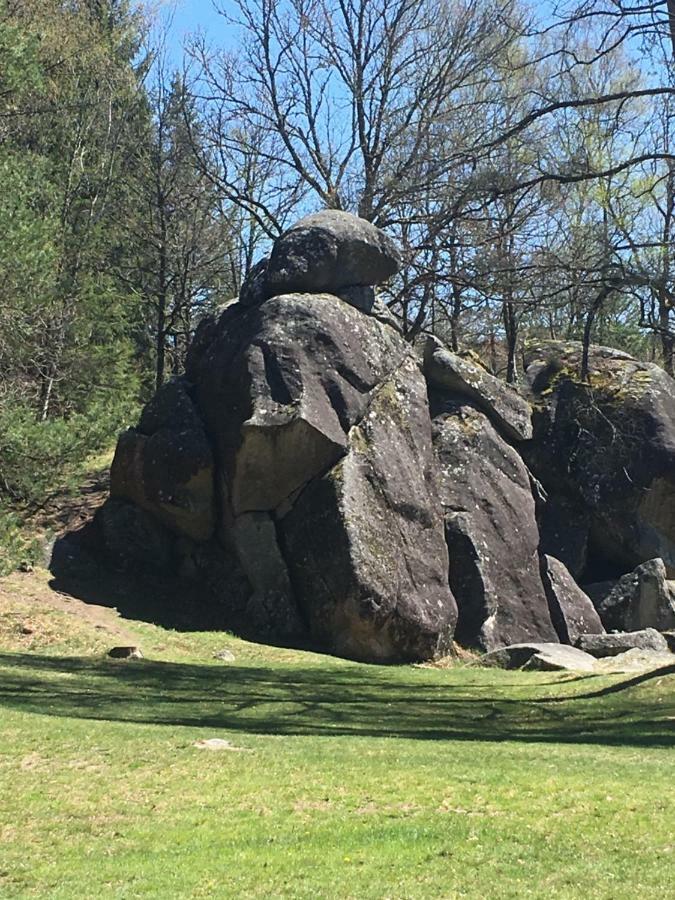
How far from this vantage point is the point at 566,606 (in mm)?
27156

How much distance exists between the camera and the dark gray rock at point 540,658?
20.6 metres

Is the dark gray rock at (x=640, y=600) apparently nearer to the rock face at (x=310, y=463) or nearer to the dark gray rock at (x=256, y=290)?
the rock face at (x=310, y=463)

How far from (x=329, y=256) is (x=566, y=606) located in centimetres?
1085

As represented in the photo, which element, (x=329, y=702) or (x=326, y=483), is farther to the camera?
(x=326, y=483)

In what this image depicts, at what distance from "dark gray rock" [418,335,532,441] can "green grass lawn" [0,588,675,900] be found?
12.2m

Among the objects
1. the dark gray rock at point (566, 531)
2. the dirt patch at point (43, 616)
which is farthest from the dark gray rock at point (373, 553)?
the dark gray rock at point (566, 531)

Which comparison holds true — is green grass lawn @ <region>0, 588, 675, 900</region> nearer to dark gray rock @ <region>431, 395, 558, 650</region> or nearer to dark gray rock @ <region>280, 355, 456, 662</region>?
dark gray rock @ <region>280, 355, 456, 662</region>

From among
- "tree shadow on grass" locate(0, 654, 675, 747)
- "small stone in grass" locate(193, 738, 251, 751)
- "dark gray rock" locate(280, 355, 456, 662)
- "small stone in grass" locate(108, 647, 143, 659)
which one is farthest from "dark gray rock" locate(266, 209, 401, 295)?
"small stone in grass" locate(193, 738, 251, 751)

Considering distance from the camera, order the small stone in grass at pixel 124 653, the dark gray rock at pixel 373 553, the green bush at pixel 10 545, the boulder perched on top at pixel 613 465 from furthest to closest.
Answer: the boulder perched on top at pixel 613 465, the dark gray rock at pixel 373 553, the small stone in grass at pixel 124 653, the green bush at pixel 10 545

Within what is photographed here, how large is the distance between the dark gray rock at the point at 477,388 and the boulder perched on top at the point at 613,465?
191 cm

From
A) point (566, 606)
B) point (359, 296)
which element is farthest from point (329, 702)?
point (359, 296)

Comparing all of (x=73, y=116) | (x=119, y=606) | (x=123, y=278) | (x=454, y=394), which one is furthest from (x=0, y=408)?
(x=123, y=278)

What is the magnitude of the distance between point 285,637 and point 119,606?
383 centimetres

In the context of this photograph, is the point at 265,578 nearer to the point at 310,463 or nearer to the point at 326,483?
the point at 326,483
